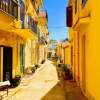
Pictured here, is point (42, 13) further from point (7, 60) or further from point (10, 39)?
point (10, 39)

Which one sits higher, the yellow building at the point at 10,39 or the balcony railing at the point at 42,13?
the balcony railing at the point at 42,13

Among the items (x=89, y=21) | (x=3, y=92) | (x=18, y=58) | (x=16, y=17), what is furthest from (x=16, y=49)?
(x=89, y=21)

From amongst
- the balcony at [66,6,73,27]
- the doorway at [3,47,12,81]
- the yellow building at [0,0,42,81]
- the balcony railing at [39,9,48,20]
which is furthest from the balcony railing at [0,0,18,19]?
the balcony railing at [39,9,48,20]

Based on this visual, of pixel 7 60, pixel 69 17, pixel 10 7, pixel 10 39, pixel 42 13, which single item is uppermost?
pixel 42 13

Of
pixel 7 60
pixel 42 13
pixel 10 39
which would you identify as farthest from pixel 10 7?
pixel 42 13

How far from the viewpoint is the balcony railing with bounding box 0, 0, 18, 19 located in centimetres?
1403

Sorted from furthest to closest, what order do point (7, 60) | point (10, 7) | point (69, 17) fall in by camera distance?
point (69, 17), point (7, 60), point (10, 7)

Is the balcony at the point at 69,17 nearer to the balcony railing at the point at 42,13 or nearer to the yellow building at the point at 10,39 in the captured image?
the yellow building at the point at 10,39

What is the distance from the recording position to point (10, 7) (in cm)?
1559

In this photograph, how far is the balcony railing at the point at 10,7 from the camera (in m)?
14.0

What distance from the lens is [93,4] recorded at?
33.1ft

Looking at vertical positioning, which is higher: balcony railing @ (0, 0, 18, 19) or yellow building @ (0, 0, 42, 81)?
balcony railing @ (0, 0, 18, 19)

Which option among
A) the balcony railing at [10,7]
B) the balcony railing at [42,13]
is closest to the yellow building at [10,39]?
the balcony railing at [10,7]

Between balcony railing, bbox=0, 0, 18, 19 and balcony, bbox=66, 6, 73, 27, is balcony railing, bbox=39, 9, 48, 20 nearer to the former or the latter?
balcony, bbox=66, 6, 73, 27
